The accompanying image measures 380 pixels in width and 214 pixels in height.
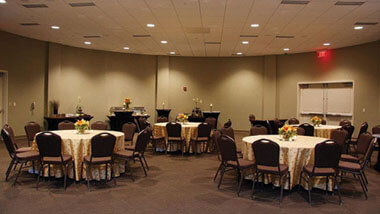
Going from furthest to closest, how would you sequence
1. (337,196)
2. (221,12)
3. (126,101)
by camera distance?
(126,101)
(221,12)
(337,196)

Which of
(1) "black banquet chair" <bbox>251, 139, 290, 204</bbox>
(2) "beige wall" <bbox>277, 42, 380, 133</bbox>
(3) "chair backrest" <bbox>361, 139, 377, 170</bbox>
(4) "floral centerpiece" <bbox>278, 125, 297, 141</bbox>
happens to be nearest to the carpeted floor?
(1) "black banquet chair" <bbox>251, 139, 290, 204</bbox>

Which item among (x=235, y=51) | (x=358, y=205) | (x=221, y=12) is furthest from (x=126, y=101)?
(x=358, y=205)

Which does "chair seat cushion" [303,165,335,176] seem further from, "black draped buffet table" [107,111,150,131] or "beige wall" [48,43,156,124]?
"beige wall" [48,43,156,124]

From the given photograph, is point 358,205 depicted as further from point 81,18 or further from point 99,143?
point 81,18

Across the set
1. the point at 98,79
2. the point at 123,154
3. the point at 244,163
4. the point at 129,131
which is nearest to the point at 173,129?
the point at 129,131

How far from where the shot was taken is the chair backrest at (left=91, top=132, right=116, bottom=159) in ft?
16.0

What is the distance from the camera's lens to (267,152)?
14.5 ft

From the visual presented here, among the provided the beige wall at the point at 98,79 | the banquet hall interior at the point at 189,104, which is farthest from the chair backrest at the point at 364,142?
the beige wall at the point at 98,79

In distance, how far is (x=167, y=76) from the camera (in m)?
14.6

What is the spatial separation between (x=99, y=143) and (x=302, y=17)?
5.69m

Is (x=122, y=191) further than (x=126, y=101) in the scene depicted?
No

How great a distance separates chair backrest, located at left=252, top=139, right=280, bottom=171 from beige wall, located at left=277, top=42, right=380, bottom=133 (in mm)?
7880

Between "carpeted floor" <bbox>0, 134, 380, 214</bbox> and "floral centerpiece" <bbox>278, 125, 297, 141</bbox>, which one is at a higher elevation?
"floral centerpiece" <bbox>278, 125, 297, 141</bbox>

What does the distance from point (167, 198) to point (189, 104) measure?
10.3 metres
